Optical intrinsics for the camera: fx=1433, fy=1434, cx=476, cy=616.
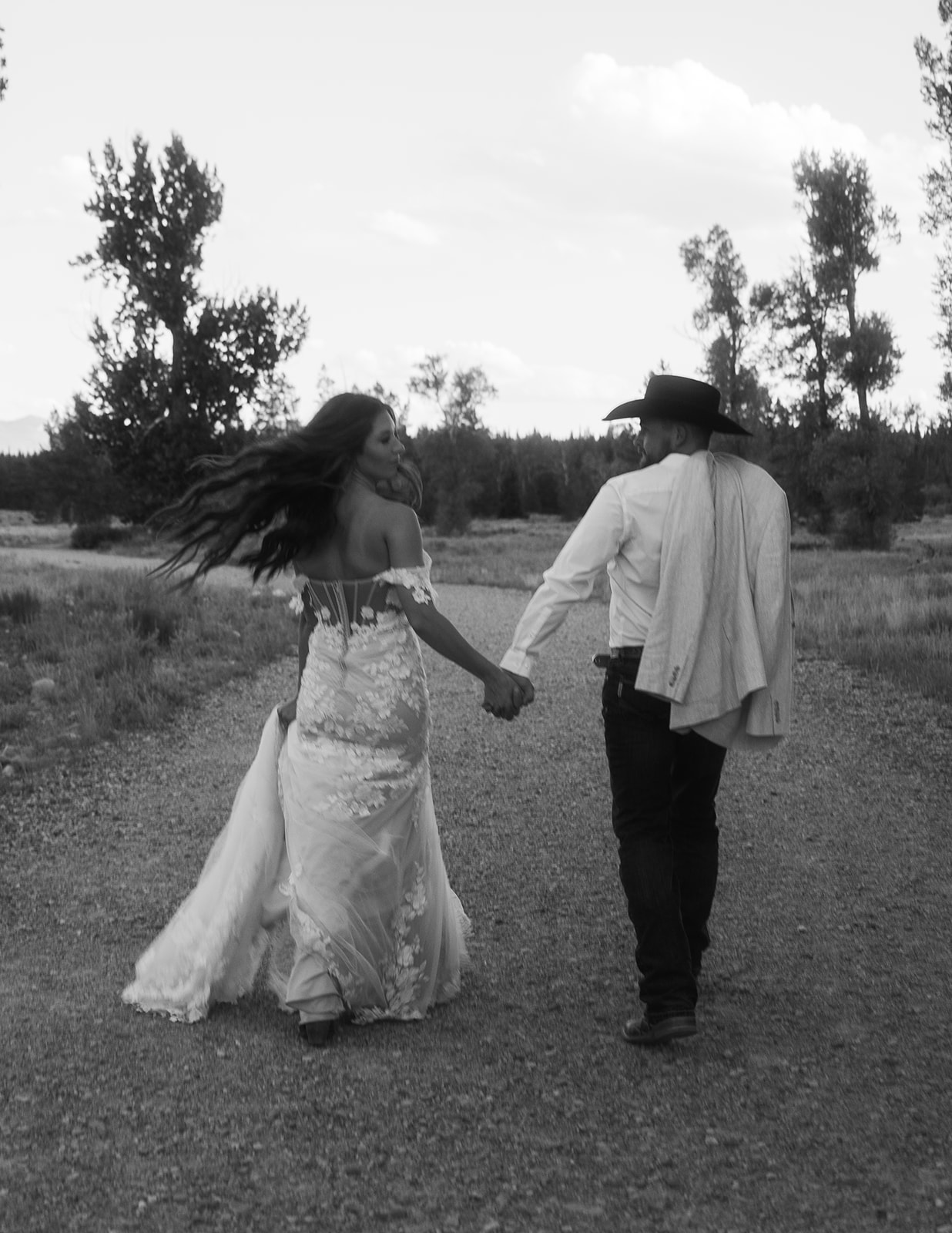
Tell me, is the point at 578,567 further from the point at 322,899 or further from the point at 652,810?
the point at 322,899

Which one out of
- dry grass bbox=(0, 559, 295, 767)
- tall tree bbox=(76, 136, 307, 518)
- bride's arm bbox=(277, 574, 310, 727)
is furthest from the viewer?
tall tree bbox=(76, 136, 307, 518)

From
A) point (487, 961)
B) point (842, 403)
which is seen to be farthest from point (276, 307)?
point (487, 961)

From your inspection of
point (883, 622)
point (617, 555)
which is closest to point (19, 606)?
point (883, 622)

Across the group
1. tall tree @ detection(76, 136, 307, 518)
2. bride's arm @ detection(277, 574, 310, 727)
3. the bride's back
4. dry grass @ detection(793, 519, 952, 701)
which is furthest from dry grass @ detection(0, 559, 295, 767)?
tall tree @ detection(76, 136, 307, 518)

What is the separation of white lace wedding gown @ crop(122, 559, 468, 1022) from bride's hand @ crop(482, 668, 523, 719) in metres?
0.26

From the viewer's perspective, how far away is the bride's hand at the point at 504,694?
15.7 feet

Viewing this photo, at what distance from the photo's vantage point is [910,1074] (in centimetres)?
428

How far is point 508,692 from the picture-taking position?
15.7 feet

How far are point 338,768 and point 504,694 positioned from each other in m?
0.61

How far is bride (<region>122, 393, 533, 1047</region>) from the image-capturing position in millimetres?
4723

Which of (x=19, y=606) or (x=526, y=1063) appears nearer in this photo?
(x=526, y=1063)

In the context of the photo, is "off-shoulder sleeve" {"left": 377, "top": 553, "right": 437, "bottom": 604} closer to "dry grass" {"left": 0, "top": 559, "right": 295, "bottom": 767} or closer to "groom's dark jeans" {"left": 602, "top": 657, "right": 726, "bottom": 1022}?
"groom's dark jeans" {"left": 602, "top": 657, "right": 726, "bottom": 1022}

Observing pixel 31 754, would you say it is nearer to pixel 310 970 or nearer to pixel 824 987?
pixel 310 970

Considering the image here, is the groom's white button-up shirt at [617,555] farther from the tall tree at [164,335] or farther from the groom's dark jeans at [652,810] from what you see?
the tall tree at [164,335]
